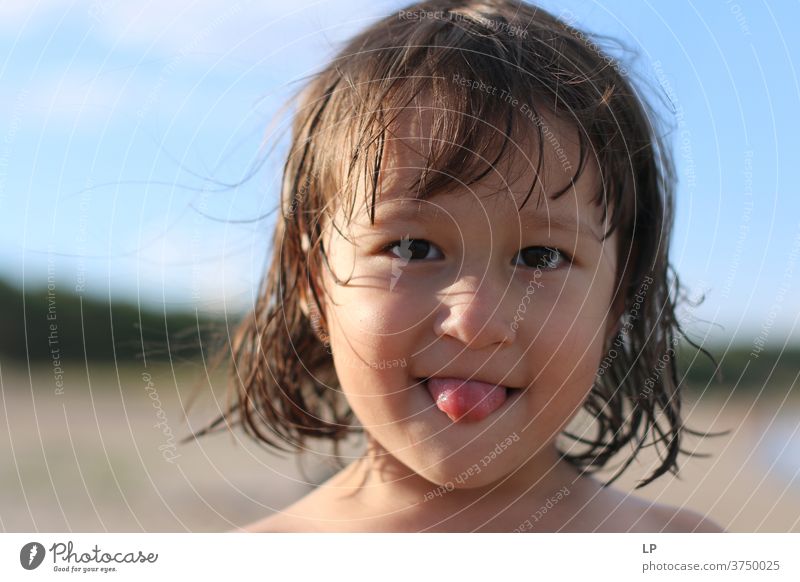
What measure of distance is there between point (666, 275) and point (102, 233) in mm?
613

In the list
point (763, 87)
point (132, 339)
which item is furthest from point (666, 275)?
point (132, 339)

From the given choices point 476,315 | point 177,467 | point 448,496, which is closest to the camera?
point 476,315

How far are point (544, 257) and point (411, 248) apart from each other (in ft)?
0.39

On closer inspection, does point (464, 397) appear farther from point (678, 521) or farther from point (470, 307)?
point (678, 521)

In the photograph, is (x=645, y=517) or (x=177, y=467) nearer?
(x=645, y=517)

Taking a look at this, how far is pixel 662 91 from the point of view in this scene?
0.85 metres

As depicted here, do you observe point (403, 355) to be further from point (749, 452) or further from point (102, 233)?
point (749, 452)

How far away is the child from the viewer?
72cm

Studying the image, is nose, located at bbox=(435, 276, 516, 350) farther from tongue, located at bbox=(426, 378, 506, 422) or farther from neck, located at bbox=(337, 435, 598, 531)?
neck, located at bbox=(337, 435, 598, 531)

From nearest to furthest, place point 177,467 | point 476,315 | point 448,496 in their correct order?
point 476,315 < point 448,496 < point 177,467

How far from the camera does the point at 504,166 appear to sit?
72 cm

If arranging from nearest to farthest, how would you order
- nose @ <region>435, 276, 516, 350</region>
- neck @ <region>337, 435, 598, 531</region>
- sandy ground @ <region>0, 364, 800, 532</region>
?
nose @ <region>435, 276, 516, 350</region>, neck @ <region>337, 435, 598, 531</region>, sandy ground @ <region>0, 364, 800, 532</region>
